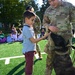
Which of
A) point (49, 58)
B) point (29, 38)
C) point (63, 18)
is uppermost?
point (63, 18)

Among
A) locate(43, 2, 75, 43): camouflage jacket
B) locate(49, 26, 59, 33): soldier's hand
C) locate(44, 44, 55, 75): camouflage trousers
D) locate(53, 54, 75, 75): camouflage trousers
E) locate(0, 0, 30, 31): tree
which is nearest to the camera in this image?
locate(53, 54, 75, 75): camouflage trousers

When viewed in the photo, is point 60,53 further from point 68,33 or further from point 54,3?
point 54,3

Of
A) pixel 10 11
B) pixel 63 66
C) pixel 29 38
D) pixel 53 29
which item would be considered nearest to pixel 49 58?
pixel 29 38

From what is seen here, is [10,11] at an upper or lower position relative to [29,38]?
upper

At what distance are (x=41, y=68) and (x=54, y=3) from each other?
9.96ft

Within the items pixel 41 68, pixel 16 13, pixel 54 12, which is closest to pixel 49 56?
pixel 54 12

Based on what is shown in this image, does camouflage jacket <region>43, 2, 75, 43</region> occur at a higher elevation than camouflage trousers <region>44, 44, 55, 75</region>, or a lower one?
higher

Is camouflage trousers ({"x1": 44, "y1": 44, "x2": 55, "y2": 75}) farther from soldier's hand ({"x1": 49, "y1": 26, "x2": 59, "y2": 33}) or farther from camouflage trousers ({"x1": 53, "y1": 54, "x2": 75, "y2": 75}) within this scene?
camouflage trousers ({"x1": 53, "y1": 54, "x2": 75, "y2": 75})

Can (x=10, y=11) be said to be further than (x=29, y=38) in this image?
Yes

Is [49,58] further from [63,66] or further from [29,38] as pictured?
[63,66]

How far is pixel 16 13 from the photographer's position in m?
46.8

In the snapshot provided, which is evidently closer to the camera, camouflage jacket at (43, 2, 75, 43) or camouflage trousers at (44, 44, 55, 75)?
camouflage jacket at (43, 2, 75, 43)

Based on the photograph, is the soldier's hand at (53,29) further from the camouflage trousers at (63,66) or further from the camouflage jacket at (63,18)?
the camouflage trousers at (63,66)

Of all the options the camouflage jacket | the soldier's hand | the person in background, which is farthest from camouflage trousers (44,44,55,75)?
the soldier's hand
